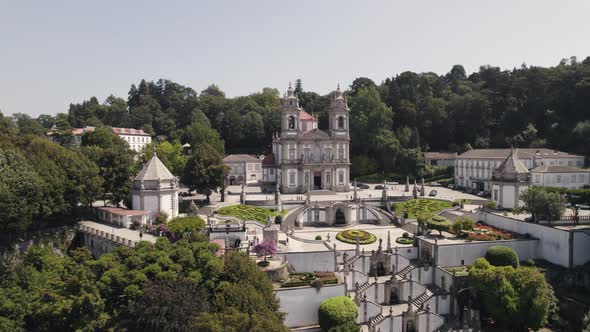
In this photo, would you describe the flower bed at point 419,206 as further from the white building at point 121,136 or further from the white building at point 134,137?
the white building at point 134,137

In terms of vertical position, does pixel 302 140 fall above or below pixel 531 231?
above

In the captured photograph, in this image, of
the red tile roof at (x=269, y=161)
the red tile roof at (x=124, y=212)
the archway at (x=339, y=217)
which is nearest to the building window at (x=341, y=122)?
the red tile roof at (x=269, y=161)

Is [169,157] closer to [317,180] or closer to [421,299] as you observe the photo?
[317,180]

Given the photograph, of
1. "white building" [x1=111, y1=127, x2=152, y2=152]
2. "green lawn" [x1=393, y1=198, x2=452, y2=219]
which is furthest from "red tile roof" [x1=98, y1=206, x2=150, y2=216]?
"white building" [x1=111, y1=127, x2=152, y2=152]

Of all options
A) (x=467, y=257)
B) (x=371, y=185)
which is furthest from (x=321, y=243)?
(x=371, y=185)

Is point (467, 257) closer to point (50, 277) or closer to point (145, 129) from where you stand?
point (50, 277)

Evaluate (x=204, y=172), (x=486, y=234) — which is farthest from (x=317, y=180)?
(x=486, y=234)
